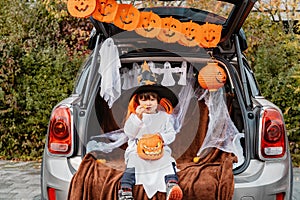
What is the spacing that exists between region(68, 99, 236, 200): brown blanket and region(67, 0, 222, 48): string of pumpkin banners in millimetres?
980

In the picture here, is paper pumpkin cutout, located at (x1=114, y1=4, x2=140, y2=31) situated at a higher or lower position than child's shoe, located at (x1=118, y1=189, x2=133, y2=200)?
higher

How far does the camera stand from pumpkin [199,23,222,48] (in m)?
3.57

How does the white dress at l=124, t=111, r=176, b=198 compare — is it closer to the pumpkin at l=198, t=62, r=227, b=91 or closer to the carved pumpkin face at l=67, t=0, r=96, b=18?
the pumpkin at l=198, t=62, r=227, b=91

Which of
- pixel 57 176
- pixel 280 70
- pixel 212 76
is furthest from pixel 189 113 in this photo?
pixel 280 70

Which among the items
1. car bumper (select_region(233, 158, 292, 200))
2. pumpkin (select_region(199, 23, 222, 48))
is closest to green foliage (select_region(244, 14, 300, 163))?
pumpkin (select_region(199, 23, 222, 48))

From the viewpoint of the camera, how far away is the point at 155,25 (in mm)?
3574

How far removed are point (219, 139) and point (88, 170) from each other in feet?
3.55

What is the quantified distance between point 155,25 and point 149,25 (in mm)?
53

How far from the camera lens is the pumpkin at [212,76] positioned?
12.1 ft

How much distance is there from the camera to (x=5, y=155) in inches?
267

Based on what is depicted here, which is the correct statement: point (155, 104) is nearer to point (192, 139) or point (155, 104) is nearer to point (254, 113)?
point (192, 139)

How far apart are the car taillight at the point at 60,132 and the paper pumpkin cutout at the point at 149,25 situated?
89 centimetres

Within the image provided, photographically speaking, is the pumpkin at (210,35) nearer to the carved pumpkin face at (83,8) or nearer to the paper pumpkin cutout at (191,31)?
the paper pumpkin cutout at (191,31)

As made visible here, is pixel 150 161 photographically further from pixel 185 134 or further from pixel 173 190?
pixel 185 134
